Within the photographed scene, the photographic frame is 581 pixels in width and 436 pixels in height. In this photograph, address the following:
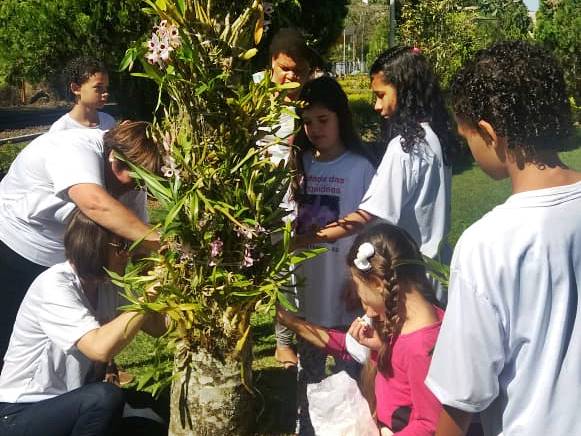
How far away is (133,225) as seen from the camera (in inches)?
118

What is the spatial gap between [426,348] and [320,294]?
1.06 meters

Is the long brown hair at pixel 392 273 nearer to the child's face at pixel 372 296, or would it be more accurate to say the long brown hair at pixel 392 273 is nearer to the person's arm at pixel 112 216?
the child's face at pixel 372 296

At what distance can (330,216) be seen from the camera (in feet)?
11.5

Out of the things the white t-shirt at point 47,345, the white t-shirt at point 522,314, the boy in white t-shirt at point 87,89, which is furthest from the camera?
the boy in white t-shirt at point 87,89

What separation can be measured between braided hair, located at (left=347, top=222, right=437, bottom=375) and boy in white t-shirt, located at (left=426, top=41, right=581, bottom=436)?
0.84m

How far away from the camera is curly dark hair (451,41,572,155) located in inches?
68.6

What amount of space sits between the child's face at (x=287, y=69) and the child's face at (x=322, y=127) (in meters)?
0.25

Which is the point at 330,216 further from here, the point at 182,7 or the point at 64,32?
the point at 64,32

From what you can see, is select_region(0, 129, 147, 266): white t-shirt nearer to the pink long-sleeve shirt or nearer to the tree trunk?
the tree trunk

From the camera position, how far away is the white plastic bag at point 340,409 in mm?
2824

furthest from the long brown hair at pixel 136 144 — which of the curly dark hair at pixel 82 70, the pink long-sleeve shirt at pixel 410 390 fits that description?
the curly dark hair at pixel 82 70

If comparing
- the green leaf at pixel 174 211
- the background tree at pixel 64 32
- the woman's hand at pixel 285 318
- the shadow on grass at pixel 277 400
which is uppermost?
the background tree at pixel 64 32

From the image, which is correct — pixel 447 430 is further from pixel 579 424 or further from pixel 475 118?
pixel 475 118

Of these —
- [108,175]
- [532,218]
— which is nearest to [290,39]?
[108,175]
